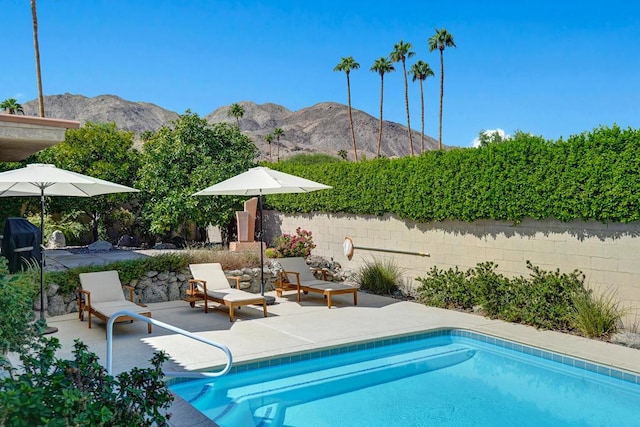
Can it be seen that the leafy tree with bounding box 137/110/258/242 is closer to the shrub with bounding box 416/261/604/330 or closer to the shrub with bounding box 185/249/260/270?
the shrub with bounding box 185/249/260/270

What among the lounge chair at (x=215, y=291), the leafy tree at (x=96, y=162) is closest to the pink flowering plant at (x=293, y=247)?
the lounge chair at (x=215, y=291)

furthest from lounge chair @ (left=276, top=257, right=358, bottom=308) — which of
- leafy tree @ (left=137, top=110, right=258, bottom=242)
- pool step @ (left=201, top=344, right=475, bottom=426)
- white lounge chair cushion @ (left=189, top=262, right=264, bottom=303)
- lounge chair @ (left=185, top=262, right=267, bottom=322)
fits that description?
leafy tree @ (left=137, top=110, right=258, bottom=242)

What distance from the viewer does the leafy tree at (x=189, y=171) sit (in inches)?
730

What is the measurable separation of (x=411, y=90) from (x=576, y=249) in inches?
1898

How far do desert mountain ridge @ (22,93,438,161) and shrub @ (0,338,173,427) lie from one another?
4059 inches

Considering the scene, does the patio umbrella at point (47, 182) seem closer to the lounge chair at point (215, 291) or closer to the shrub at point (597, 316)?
the lounge chair at point (215, 291)

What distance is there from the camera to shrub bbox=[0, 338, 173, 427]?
299 cm

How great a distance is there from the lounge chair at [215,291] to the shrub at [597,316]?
18.1 feet

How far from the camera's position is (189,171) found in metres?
19.2

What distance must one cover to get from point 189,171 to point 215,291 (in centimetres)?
931

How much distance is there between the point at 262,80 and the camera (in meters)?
81.2

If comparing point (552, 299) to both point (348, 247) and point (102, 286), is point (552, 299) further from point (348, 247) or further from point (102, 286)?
point (102, 286)

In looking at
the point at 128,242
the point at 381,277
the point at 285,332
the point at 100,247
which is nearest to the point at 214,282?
the point at 285,332

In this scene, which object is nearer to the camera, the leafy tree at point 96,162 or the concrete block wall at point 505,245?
the concrete block wall at point 505,245
